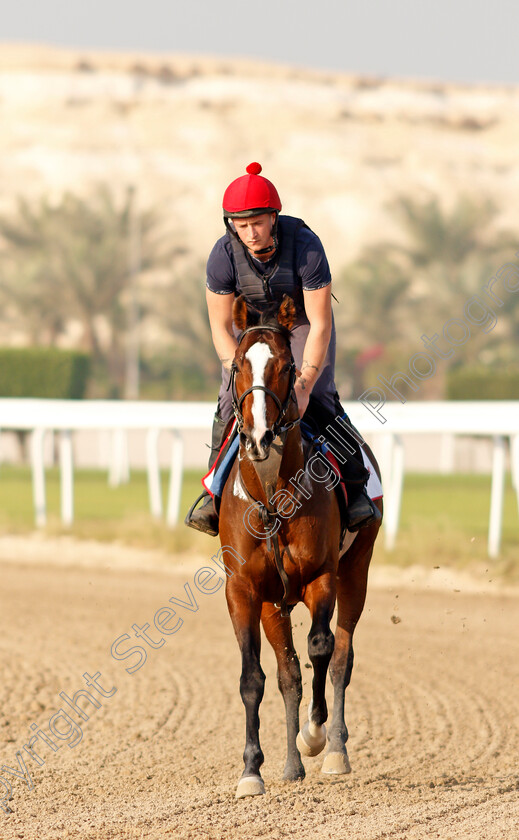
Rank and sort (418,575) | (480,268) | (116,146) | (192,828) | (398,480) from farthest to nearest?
1. (116,146)
2. (480,268)
3. (398,480)
4. (418,575)
5. (192,828)

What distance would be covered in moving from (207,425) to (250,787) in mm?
9429

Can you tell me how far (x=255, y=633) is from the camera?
16.6 ft

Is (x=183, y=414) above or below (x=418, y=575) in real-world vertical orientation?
above

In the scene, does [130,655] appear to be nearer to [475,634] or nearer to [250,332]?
[475,634]

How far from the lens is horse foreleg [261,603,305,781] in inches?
204

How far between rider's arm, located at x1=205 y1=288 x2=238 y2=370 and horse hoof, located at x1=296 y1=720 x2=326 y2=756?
1842 millimetres

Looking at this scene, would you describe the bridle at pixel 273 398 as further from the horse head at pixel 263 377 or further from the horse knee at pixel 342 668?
the horse knee at pixel 342 668

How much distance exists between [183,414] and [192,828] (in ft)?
33.1

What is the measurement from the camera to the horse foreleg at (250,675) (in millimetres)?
4934

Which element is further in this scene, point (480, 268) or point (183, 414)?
point (480, 268)

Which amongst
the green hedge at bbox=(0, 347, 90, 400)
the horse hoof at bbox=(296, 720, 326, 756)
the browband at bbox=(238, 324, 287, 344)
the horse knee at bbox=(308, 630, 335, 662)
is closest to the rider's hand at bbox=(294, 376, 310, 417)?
the browband at bbox=(238, 324, 287, 344)

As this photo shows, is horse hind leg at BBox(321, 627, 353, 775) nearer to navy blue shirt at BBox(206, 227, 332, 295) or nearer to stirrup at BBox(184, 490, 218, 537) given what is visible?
stirrup at BBox(184, 490, 218, 537)

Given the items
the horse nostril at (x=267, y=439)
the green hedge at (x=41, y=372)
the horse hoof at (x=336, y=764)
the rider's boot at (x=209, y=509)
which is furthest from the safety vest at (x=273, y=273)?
the green hedge at (x=41, y=372)

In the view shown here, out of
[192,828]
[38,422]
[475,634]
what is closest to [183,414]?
[38,422]
